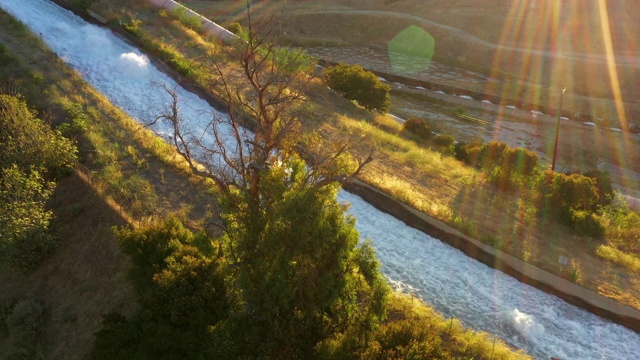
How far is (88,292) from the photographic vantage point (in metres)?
13.6

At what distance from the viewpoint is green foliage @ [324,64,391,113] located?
3059 cm

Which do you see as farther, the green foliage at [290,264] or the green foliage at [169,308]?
the green foliage at [169,308]

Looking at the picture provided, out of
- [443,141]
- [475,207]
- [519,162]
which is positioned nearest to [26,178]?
[475,207]

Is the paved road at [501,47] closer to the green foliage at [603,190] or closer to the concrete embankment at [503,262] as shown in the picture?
the green foliage at [603,190]

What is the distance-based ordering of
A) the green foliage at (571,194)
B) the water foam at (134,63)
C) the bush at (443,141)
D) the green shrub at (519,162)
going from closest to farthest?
the green foliage at (571,194)
the green shrub at (519,162)
the water foam at (134,63)
the bush at (443,141)

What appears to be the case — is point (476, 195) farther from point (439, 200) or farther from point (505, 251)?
point (505, 251)

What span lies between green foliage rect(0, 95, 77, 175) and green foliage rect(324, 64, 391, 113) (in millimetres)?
17505

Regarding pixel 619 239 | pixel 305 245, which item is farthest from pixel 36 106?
pixel 619 239

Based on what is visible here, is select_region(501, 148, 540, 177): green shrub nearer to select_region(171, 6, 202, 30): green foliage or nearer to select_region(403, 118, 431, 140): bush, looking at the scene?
select_region(403, 118, 431, 140): bush

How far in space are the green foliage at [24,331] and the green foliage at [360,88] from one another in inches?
853

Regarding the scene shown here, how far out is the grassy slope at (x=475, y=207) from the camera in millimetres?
16859

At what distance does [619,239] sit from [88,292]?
19.3 m

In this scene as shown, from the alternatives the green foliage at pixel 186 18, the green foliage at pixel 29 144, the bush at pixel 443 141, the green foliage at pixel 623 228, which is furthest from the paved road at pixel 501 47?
the green foliage at pixel 29 144

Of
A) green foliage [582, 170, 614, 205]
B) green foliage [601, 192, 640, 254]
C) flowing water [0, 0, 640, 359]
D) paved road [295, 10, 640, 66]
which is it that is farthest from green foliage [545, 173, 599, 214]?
paved road [295, 10, 640, 66]
